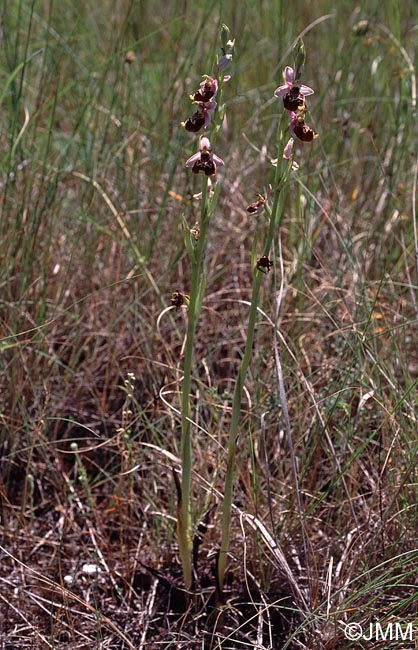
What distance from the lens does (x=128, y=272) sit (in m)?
2.36

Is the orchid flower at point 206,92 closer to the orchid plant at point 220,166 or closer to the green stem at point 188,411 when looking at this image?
the orchid plant at point 220,166

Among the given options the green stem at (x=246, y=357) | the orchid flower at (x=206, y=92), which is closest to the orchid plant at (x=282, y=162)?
the green stem at (x=246, y=357)

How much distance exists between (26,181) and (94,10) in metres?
1.50

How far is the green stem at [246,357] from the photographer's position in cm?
134

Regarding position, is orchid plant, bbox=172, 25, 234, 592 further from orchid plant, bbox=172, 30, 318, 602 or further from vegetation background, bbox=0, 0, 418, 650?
vegetation background, bbox=0, 0, 418, 650

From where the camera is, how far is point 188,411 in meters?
1.49

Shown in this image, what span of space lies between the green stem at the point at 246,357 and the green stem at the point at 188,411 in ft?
0.25

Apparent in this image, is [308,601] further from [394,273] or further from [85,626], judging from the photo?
[394,273]

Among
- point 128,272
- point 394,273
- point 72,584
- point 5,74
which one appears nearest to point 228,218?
point 128,272

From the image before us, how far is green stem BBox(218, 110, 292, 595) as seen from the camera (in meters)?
1.34

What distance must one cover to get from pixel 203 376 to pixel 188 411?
71 centimetres

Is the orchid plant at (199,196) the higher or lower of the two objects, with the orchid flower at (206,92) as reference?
lower

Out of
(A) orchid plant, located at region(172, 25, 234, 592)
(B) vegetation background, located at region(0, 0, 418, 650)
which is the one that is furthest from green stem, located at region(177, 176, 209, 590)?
(B) vegetation background, located at region(0, 0, 418, 650)

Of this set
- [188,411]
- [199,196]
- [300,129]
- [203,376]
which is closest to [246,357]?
[188,411]
